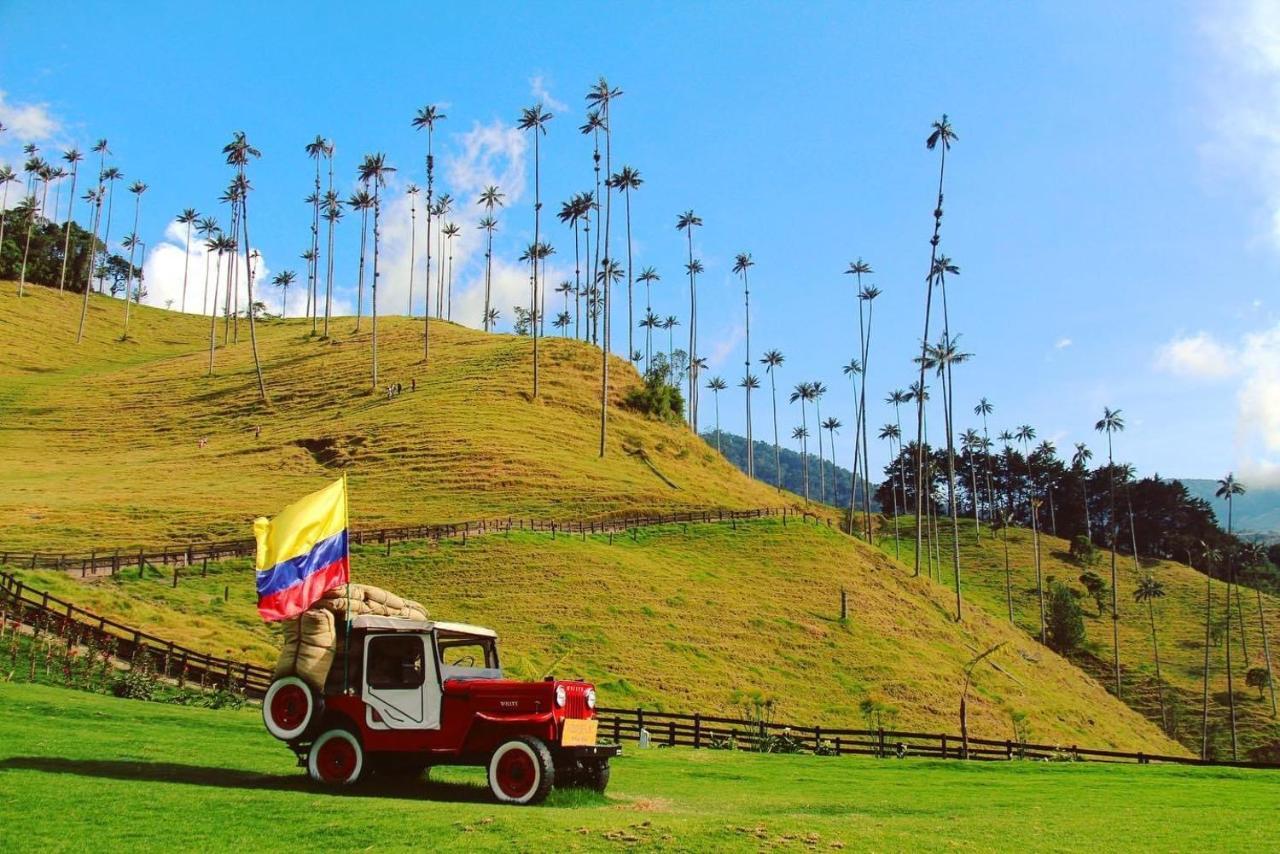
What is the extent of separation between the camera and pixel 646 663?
179ft

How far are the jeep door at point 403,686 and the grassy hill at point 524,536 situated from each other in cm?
1589

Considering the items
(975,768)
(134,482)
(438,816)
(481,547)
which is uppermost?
(134,482)

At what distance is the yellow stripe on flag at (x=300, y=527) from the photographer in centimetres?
1636

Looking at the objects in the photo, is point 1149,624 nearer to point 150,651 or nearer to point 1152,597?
point 1152,597

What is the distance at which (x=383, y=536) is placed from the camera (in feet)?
224

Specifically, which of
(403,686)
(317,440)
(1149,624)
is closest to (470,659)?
(403,686)

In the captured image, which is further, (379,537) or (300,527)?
(379,537)

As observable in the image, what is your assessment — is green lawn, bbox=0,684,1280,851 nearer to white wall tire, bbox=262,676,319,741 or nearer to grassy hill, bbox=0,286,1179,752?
white wall tire, bbox=262,676,319,741

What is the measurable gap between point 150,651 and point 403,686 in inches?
1001

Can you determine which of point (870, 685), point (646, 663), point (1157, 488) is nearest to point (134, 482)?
point (646, 663)

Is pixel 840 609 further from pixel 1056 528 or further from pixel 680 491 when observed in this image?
pixel 1056 528

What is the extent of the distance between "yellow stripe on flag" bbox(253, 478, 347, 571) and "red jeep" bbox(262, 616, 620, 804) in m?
1.55

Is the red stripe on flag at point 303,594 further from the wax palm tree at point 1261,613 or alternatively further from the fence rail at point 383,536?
the wax palm tree at point 1261,613

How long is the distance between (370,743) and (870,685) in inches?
1784
